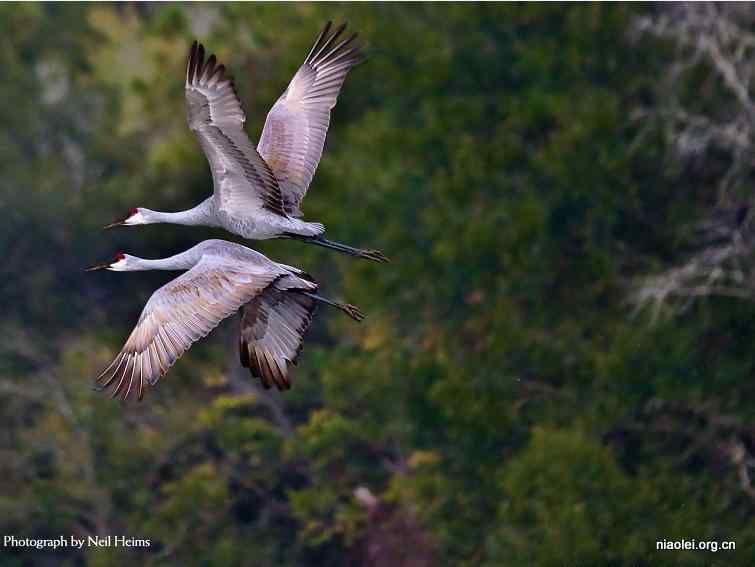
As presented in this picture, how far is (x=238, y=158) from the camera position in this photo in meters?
15.0

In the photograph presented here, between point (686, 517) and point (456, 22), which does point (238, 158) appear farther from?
point (456, 22)

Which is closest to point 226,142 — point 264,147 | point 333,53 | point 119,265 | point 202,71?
point 202,71

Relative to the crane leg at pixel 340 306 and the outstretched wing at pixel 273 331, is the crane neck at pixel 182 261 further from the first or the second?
the crane leg at pixel 340 306

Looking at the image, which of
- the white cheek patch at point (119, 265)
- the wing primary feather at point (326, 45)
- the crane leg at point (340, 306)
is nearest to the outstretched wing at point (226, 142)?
the crane leg at point (340, 306)

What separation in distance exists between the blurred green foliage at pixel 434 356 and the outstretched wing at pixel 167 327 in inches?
412

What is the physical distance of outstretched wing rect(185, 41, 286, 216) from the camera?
47.7 ft

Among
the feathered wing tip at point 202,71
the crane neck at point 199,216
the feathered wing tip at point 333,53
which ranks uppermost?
the feathered wing tip at point 333,53

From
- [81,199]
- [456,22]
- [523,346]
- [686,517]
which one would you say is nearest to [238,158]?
[686,517]

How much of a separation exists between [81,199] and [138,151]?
2237 mm

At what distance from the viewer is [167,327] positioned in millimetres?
14797

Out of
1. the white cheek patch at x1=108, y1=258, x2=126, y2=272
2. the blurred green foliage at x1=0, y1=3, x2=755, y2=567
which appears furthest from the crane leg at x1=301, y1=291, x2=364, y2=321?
the blurred green foliage at x1=0, y1=3, x2=755, y2=567

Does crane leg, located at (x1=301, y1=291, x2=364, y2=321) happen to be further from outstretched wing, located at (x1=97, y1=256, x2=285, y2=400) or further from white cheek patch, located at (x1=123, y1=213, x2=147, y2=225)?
white cheek patch, located at (x1=123, y1=213, x2=147, y2=225)

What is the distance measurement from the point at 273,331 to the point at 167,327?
1.49 metres

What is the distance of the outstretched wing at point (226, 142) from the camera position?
47.7 ft
